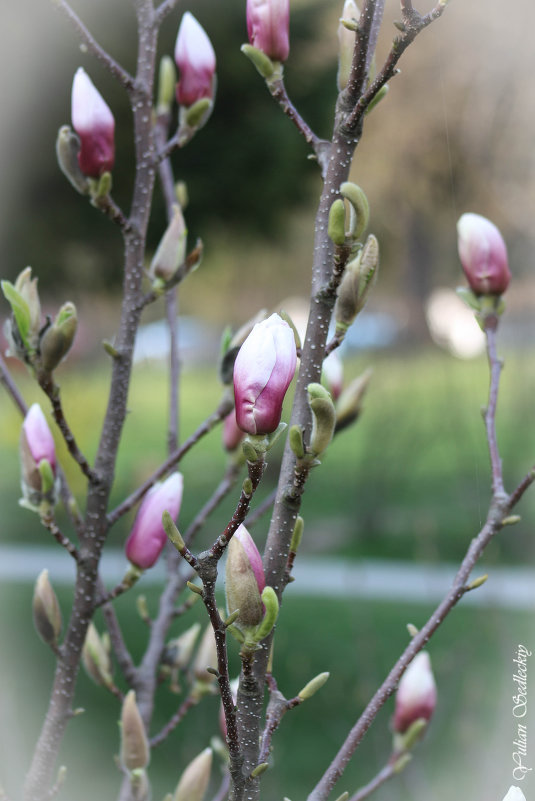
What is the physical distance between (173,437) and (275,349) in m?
0.35

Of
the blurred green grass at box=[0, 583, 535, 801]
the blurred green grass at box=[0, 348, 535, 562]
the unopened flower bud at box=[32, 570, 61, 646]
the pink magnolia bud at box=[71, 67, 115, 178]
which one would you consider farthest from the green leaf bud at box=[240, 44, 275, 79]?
the blurred green grass at box=[0, 348, 535, 562]

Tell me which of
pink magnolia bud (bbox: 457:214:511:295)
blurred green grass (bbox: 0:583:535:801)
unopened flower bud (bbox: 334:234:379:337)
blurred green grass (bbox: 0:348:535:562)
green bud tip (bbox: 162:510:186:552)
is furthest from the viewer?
blurred green grass (bbox: 0:348:535:562)

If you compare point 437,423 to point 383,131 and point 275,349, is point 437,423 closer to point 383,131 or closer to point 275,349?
point 383,131

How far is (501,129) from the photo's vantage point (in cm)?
311

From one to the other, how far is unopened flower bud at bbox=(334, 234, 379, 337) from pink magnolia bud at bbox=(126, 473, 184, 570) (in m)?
0.15

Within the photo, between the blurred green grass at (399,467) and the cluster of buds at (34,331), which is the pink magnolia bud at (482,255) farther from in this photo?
the blurred green grass at (399,467)

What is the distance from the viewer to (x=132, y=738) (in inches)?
18.7

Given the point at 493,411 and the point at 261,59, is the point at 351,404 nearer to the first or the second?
the point at 493,411

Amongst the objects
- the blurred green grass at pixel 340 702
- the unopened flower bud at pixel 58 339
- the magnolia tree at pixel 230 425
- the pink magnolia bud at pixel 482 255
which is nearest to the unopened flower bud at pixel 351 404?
the magnolia tree at pixel 230 425

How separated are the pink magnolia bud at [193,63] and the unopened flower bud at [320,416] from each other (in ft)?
1.03

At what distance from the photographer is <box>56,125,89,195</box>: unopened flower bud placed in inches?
20.3

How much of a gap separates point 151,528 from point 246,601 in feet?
0.59

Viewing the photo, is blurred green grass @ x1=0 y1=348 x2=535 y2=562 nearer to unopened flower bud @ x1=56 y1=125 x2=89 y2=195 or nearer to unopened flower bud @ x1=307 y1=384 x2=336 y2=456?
unopened flower bud @ x1=56 y1=125 x2=89 y2=195

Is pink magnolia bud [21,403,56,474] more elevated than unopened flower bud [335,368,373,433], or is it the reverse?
pink magnolia bud [21,403,56,474]
